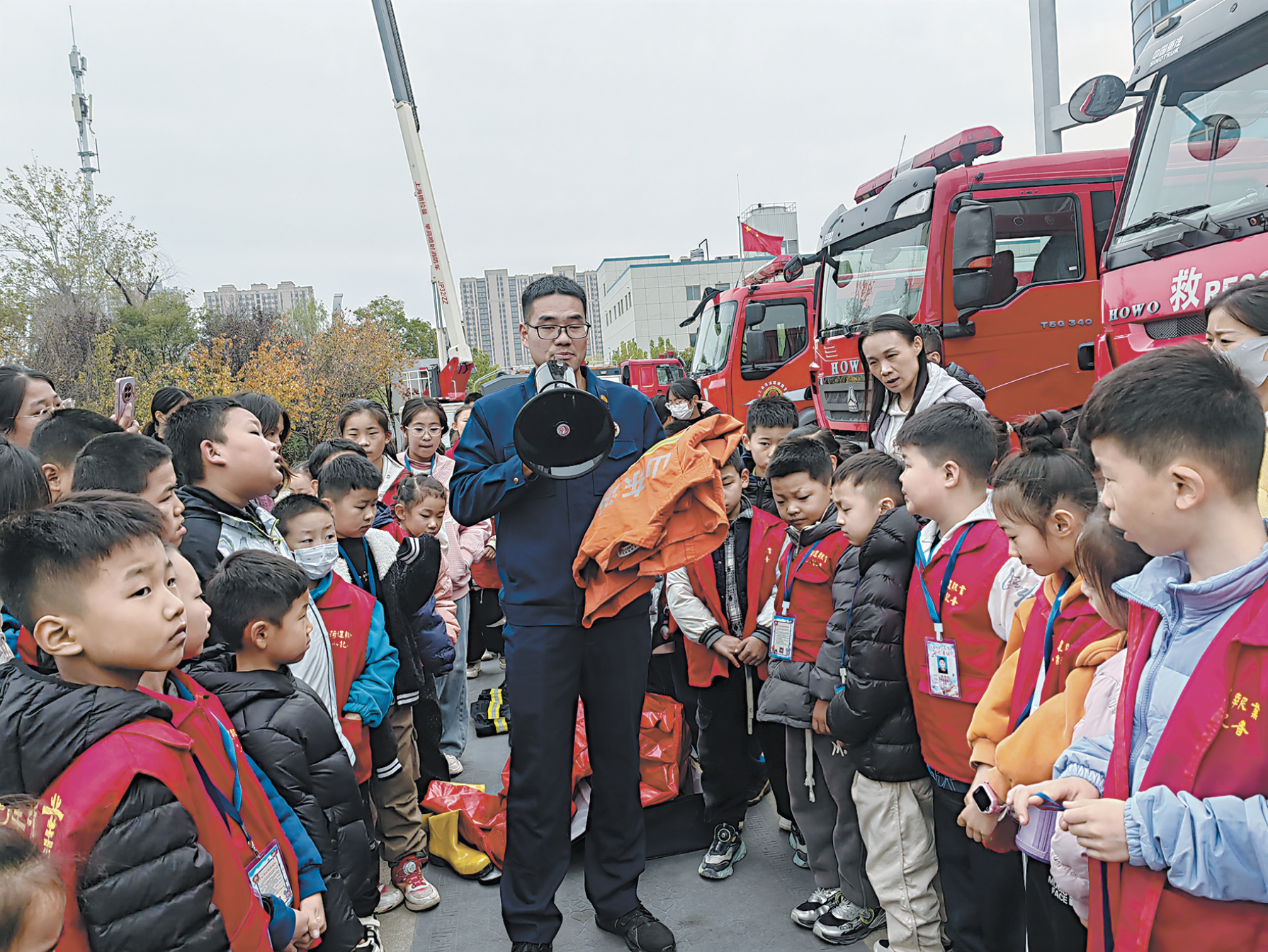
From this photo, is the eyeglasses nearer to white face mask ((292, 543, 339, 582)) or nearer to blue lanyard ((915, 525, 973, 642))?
white face mask ((292, 543, 339, 582))

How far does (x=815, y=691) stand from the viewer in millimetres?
2859

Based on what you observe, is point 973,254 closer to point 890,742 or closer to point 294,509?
Result: point 890,742

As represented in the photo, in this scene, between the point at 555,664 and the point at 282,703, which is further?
the point at 555,664

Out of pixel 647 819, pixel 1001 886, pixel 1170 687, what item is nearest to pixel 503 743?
pixel 647 819

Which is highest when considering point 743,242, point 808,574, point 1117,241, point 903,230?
point 743,242

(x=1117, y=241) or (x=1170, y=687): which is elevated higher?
(x=1117, y=241)

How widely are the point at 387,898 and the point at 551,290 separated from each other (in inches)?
94.8

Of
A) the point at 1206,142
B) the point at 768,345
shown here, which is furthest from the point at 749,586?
the point at 768,345

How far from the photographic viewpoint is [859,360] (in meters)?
6.99

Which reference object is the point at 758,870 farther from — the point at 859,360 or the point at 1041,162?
the point at 1041,162

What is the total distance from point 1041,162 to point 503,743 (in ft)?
18.9

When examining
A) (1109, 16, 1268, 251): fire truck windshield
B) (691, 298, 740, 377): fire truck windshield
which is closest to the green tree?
(691, 298, 740, 377): fire truck windshield

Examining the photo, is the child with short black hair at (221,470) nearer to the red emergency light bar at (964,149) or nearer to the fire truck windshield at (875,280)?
the fire truck windshield at (875,280)

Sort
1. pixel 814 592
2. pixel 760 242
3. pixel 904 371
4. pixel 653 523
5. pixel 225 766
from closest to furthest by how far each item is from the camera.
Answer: pixel 225 766 → pixel 653 523 → pixel 814 592 → pixel 904 371 → pixel 760 242
